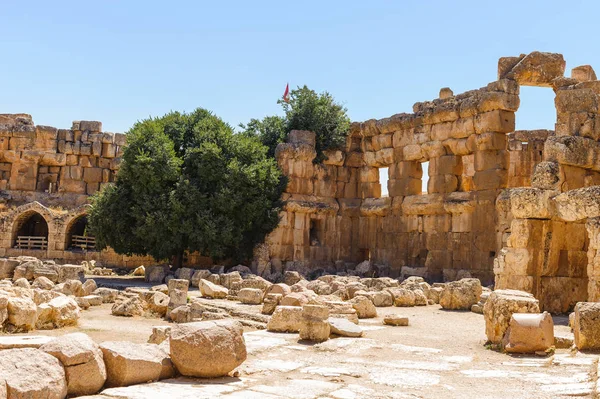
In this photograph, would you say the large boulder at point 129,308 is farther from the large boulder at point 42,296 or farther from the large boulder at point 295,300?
the large boulder at point 295,300

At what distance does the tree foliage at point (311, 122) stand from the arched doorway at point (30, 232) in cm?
971

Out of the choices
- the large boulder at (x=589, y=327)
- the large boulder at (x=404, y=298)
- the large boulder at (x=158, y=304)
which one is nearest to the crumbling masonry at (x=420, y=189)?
the large boulder at (x=404, y=298)

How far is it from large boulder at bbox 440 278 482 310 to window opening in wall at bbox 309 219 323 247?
9.14 meters

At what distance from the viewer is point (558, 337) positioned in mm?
9094

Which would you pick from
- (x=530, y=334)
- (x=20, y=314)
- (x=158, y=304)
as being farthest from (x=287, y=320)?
(x=158, y=304)

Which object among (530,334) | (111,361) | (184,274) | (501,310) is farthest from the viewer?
(184,274)

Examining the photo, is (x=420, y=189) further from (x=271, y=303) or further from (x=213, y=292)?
(x=271, y=303)

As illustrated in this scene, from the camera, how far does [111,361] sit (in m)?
6.10

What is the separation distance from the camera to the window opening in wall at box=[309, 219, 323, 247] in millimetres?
23703

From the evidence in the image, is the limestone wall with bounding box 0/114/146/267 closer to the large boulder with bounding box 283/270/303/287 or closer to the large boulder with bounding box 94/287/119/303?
the large boulder with bounding box 283/270/303/287

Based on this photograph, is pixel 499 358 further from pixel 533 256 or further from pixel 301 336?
pixel 533 256

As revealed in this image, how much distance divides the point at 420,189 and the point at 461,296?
7.89 metres

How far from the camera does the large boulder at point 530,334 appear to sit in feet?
27.7

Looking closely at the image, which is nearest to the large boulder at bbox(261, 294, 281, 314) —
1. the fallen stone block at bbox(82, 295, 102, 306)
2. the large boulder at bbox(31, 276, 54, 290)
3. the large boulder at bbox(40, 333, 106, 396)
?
the fallen stone block at bbox(82, 295, 102, 306)
